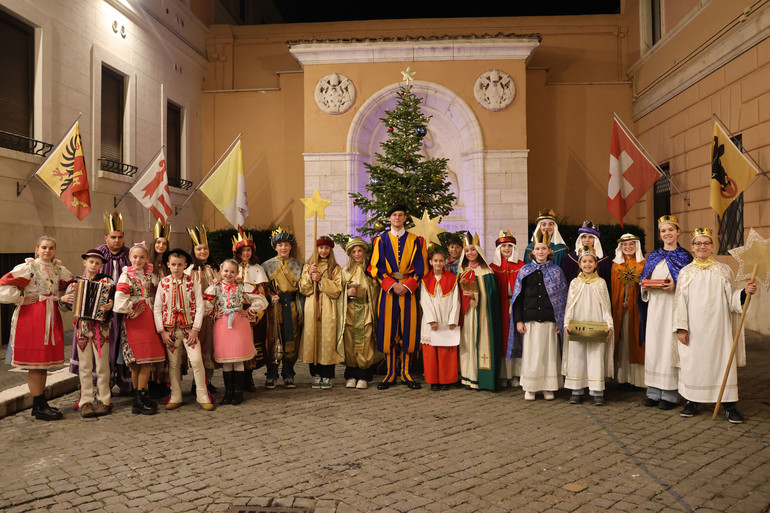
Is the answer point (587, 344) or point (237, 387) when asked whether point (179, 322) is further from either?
point (587, 344)

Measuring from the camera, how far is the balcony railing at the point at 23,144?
9.34 m

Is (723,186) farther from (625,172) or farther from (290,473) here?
(290,473)

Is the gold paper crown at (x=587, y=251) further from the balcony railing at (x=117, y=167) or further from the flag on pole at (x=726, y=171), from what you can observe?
the balcony railing at (x=117, y=167)

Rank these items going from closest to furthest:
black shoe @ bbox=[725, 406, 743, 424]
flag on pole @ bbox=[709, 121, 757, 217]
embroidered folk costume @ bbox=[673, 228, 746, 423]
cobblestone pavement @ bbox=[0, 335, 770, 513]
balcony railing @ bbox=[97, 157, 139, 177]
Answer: cobblestone pavement @ bbox=[0, 335, 770, 513] → black shoe @ bbox=[725, 406, 743, 424] → embroidered folk costume @ bbox=[673, 228, 746, 423] → flag on pole @ bbox=[709, 121, 757, 217] → balcony railing @ bbox=[97, 157, 139, 177]

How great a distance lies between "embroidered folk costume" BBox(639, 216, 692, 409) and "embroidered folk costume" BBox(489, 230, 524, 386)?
1.39 meters

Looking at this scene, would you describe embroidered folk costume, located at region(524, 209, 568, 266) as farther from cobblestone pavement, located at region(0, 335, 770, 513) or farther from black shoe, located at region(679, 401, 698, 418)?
black shoe, located at region(679, 401, 698, 418)

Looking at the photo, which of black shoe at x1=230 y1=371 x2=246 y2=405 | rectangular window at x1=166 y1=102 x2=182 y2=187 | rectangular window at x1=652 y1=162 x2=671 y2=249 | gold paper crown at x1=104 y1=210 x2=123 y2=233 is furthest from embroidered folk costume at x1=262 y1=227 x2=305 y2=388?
rectangular window at x1=652 y1=162 x2=671 y2=249

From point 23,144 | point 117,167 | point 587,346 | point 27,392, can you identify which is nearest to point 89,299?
point 27,392

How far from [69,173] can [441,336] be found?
674 centimetres

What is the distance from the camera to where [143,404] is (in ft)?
19.1

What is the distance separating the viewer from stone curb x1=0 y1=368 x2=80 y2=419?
5.82 metres

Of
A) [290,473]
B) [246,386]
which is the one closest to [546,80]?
[246,386]

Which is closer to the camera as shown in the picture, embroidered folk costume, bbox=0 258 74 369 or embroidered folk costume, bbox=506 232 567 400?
embroidered folk costume, bbox=0 258 74 369

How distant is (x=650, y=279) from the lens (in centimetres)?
605
